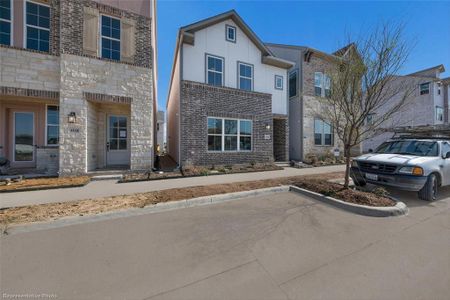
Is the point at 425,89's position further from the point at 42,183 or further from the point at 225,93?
the point at 42,183

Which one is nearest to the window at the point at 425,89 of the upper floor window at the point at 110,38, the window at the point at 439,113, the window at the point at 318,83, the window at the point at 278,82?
the window at the point at 439,113

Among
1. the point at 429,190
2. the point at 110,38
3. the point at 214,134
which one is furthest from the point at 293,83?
the point at 110,38

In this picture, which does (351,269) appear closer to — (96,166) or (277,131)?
(96,166)

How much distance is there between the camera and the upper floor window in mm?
9141

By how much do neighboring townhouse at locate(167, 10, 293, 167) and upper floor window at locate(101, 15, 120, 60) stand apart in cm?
298

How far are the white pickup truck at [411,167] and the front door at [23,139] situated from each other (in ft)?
46.6

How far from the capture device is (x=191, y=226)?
4.03 meters

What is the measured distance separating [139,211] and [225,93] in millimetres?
8545

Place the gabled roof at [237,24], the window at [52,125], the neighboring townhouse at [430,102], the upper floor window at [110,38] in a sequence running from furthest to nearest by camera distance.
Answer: the neighboring townhouse at [430,102], the gabled roof at [237,24], the window at [52,125], the upper floor window at [110,38]

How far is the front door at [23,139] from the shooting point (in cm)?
954

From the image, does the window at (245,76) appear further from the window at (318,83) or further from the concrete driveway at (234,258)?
the concrete driveway at (234,258)

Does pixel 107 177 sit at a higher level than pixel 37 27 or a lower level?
lower

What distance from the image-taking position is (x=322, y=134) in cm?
1572

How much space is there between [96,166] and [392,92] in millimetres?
12589
